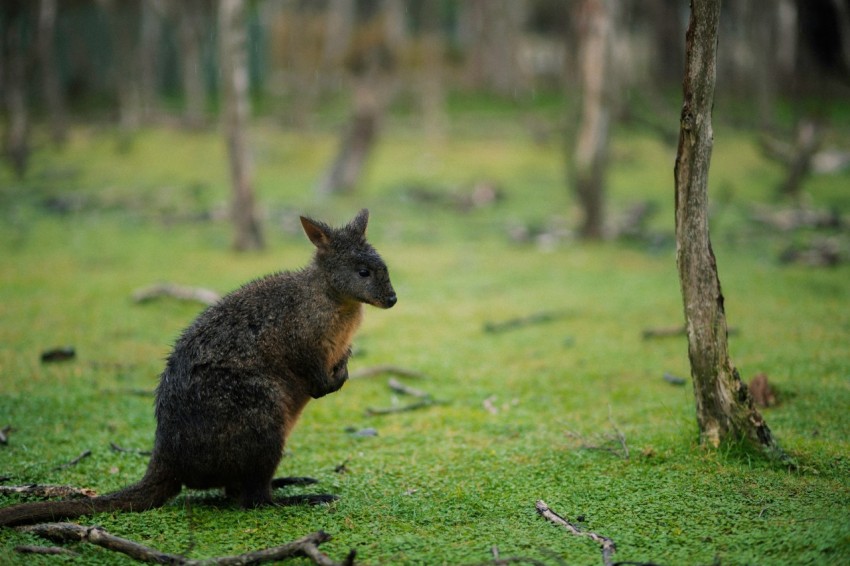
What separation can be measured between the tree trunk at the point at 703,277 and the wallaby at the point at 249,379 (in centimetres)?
181

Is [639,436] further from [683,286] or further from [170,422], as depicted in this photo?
[170,422]

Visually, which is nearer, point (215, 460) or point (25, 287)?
point (215, 460)

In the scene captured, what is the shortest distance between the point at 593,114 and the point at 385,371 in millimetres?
8359

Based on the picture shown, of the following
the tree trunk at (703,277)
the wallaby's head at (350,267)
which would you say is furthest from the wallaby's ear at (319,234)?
the tree trunk at (703,277)

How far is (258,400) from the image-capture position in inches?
185

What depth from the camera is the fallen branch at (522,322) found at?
9805mm

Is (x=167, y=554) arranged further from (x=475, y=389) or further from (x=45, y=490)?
(x=475, y=389)

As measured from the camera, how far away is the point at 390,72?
22.3m

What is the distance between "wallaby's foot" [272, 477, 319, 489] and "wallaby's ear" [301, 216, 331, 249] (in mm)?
1423

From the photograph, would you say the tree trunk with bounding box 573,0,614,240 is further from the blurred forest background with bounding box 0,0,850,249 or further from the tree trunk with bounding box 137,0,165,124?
the tree trunk with bounding box 137,0,165,124

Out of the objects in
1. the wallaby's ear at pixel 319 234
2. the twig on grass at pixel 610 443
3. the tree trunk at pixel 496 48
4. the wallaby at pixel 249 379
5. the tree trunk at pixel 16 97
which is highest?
the tree trunk at pixel 496 48

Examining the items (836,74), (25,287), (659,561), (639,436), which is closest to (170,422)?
(659,561)

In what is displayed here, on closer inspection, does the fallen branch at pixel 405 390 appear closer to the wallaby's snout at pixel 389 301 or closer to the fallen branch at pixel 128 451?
the wallaby's snout at pixel 389 301

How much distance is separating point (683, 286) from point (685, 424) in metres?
1.17
